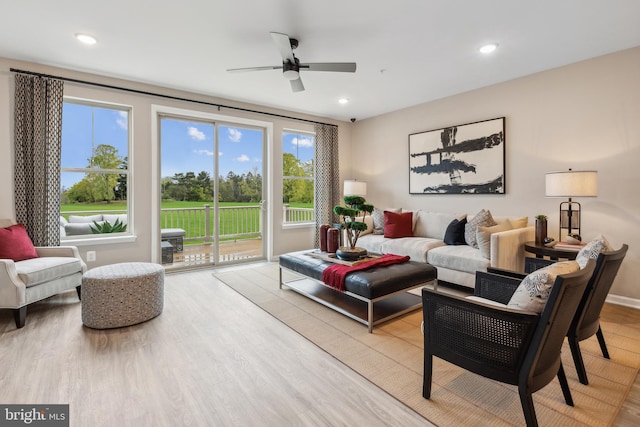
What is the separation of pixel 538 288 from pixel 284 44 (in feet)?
8.35

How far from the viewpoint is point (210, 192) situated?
5.01 m

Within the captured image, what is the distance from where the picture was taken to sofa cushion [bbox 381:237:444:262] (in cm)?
398

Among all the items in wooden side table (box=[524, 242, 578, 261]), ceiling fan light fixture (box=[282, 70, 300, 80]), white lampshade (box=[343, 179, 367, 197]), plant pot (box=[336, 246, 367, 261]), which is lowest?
plant pot (box=[336, 246, 367, 261])

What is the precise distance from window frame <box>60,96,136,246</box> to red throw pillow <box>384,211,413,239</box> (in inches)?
138

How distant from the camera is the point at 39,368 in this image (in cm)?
205

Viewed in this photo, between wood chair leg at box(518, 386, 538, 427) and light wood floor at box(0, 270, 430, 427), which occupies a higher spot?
wood chair leg at box(518, 386, 538, 427)

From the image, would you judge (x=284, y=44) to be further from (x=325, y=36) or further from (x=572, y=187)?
(x=572, y=187)

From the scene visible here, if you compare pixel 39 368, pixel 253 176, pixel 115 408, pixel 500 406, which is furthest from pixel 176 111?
pixel 500 406

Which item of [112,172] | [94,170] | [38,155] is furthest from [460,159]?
[38,155]

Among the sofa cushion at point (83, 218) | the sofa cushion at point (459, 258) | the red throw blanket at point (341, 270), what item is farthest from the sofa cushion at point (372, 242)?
the sofa cushion at point (83, 218)

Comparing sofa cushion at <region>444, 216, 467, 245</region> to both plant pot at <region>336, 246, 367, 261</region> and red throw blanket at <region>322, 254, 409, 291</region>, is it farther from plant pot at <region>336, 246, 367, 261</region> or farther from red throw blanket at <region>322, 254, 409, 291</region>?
plant pot at <region>336, 246, 367, 261</region>

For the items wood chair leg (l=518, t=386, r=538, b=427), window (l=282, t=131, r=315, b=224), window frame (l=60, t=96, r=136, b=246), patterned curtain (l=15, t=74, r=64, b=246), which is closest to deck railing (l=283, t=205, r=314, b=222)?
window (l=282, t=131, r=315, b=224)

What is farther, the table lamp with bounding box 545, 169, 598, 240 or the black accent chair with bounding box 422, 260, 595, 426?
the table lamp with bounding box 545, 169, 598, 240

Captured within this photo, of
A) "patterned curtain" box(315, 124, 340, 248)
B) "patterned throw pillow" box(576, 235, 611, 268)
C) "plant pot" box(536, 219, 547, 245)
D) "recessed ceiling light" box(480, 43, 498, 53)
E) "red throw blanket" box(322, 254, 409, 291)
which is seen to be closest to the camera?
"patterned throw pillow" box(576, 235, 611, 268)
